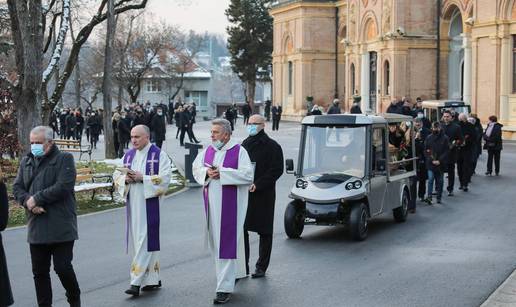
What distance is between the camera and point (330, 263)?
1194 centimetres

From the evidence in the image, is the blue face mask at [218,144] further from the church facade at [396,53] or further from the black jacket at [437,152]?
the church facade at [396,53]

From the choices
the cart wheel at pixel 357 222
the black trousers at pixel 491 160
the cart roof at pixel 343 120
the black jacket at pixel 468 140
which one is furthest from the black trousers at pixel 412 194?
the black trousers at pixel 491 160

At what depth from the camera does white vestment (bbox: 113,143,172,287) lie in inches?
388

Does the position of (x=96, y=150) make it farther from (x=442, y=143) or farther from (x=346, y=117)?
(x=346, y=117)

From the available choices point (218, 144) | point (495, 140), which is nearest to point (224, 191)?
point (218, 144)

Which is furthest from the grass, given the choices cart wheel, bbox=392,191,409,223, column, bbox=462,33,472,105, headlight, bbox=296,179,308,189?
column, bbox=462,33,472,105

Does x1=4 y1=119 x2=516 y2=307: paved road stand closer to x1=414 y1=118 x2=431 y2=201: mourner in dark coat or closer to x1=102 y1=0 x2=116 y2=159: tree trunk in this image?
x1=414 y1=118 x2=431 y2=201: mourner in dark coat

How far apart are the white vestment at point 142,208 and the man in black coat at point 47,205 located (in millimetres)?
1141

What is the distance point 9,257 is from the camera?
12727 mm

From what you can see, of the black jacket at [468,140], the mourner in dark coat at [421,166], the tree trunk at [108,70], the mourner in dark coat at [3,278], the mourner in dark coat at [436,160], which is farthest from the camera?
the tree trunk at [108,70]

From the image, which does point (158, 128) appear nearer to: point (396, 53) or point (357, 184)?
point (396, 53)

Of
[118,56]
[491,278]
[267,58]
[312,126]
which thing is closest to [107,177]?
[312,126]

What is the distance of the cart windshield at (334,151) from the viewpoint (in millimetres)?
14492

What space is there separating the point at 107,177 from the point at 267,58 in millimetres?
60271
